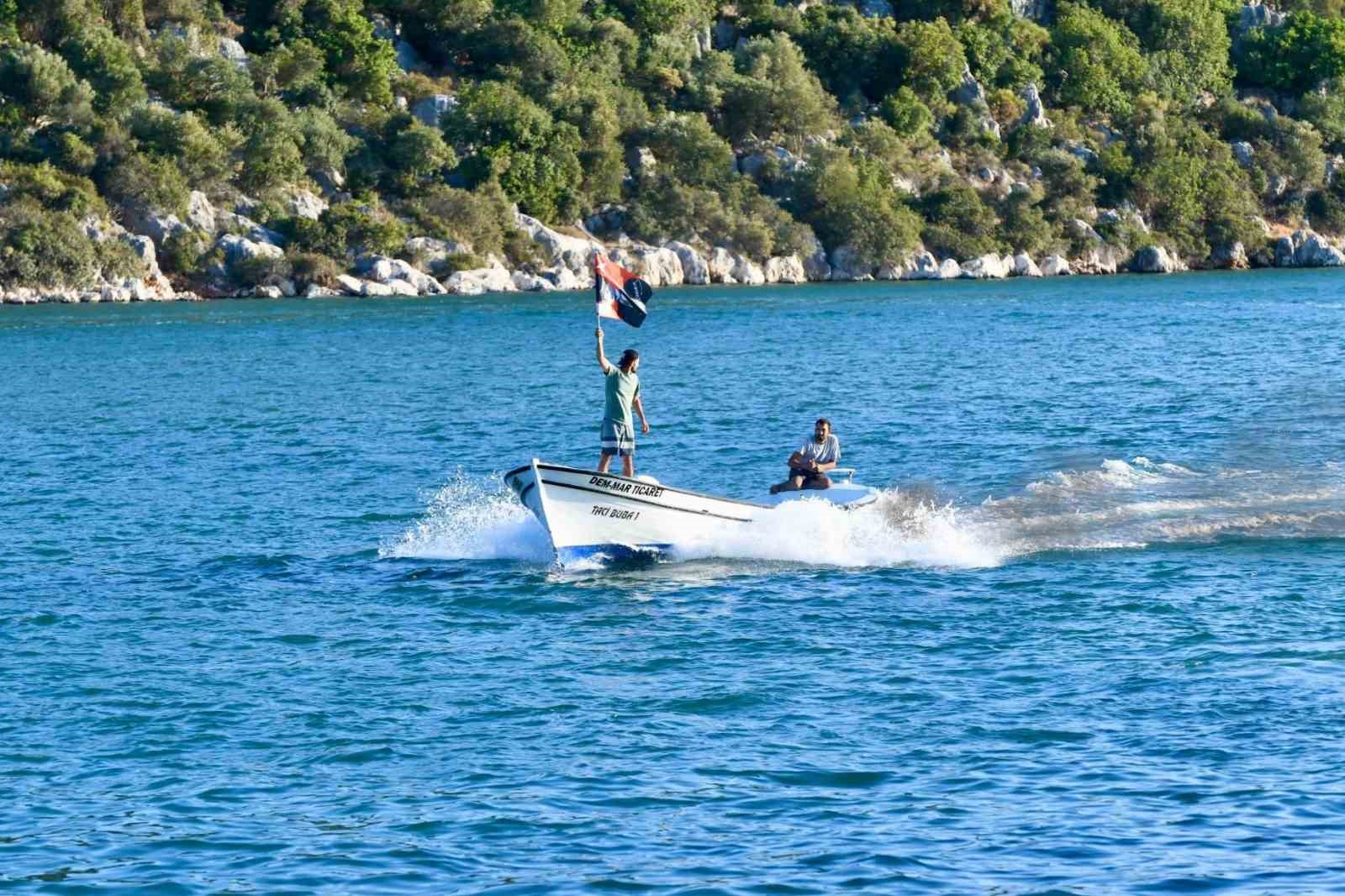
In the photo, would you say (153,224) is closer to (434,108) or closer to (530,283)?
(530,283)

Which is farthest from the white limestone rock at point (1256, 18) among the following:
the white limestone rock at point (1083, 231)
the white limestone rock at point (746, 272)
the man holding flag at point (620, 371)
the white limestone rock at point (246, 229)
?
the man holding flag at point (620, 371)

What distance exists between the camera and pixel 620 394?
24547 millimetres

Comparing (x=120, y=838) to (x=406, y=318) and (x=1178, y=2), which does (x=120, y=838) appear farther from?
(x=1178, y=2)

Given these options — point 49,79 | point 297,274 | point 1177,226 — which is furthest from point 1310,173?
point 49,79

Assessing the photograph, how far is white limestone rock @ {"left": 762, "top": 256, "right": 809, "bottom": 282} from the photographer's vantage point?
4281 inches

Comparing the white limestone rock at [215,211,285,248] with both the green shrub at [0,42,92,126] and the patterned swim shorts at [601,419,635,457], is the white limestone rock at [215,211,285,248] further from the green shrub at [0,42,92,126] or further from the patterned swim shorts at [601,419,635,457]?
the patterned swim shorts at [601,419,635,457]

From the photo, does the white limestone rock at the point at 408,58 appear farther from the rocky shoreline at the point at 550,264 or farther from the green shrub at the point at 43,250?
the green shrub at the point at 43,250

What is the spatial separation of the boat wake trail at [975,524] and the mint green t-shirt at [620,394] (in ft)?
6.53

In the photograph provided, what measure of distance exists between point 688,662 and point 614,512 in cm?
517

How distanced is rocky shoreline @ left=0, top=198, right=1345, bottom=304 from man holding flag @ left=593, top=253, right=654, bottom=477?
69828 mm

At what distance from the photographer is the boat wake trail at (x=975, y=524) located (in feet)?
81.6

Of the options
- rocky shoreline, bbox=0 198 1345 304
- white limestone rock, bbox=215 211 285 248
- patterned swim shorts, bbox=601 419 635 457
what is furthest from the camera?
white limestone rock, bbox=215 211 285 248

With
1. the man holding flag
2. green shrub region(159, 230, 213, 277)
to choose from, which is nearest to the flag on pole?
the man holding flag

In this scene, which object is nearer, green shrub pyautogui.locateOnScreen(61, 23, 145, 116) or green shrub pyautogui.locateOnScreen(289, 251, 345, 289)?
green shrub pyautogui.locateOnScreen(289, 251, 345, 289)
